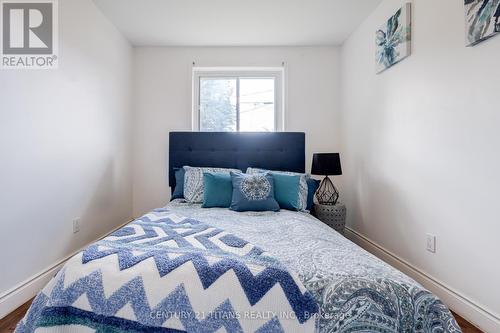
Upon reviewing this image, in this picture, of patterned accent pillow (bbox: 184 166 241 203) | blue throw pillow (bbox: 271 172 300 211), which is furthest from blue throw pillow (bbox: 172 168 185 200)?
blue throw pillow (bbox: 271 172 300 211)

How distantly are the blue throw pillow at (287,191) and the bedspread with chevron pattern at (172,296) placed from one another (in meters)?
1.29

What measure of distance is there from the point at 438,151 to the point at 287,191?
1.20 metres

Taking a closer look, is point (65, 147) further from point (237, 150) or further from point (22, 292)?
point (237, 150)

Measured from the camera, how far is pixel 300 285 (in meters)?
0.98

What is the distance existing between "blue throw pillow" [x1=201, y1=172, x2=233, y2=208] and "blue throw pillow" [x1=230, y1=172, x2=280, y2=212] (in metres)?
0.08

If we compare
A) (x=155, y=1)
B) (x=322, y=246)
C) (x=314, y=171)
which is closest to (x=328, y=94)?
(x=314, y=171)

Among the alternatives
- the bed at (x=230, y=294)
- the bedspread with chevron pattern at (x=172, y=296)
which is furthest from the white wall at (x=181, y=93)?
the bedspread with chevron pattern at (x=172, y=296)

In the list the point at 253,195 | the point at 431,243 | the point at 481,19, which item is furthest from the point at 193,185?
the point at 481,19

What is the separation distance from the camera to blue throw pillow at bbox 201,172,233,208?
7.81 ft

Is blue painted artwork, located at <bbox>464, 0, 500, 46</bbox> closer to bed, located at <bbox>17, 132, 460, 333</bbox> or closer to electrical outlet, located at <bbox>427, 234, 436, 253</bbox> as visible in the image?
electrical outlet, located at <bbox>427, 234, 436, 253</bbox>

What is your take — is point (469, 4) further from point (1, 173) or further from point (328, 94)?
point (1, 173)

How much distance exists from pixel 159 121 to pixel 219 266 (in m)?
2.68

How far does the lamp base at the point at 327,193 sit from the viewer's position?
286cm

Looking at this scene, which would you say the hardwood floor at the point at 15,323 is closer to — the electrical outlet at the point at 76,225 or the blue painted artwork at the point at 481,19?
the electrical outlet at the point at 76,225
